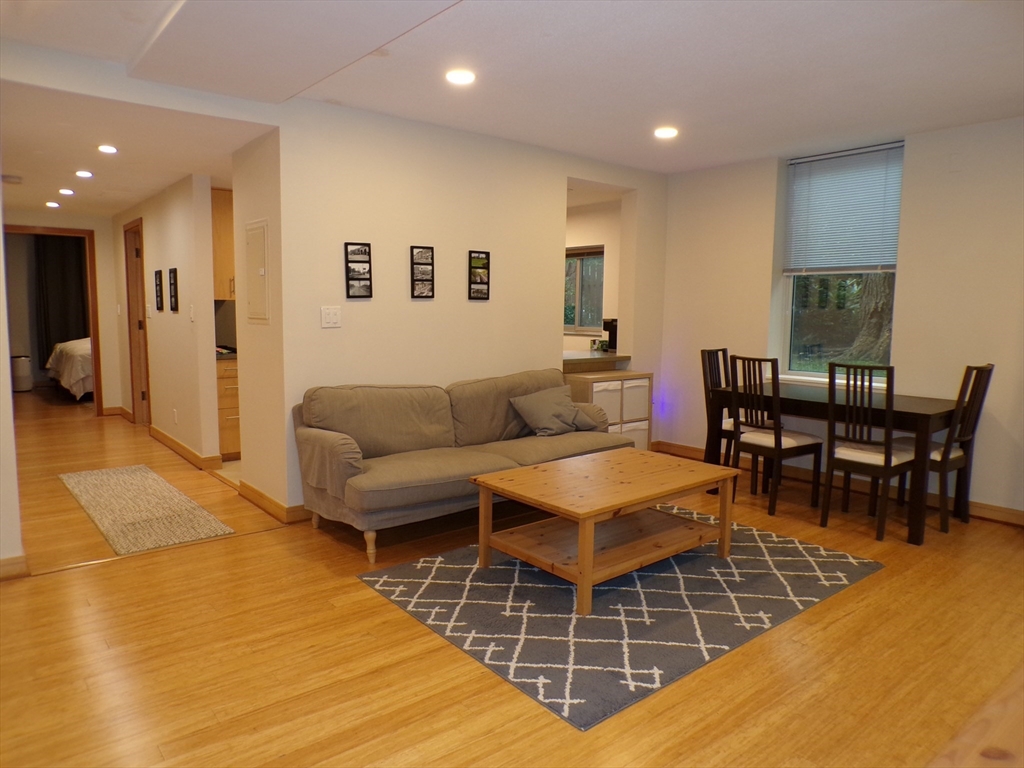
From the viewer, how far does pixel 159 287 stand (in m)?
6.34

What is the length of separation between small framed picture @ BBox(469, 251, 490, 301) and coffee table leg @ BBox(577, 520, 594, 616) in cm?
229

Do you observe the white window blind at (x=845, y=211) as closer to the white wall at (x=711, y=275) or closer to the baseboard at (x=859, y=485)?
the white wall at (x=711, y=275)

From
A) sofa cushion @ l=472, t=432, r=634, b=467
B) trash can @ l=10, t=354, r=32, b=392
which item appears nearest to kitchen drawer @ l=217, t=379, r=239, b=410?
sofa cushion @ l=472, t=432, r=634, b=467

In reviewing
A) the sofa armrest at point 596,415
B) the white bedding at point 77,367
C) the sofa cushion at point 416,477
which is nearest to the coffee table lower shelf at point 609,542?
the sofa cushion at point 416,477

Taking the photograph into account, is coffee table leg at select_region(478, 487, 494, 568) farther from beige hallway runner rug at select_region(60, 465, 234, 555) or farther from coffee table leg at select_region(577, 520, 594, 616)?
beige hallway runner rug at select_region(60, 465, 234, 555)

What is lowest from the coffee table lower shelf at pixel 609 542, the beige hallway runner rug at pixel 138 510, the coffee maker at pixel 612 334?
the beige hallway runner rug at pixel 138 510

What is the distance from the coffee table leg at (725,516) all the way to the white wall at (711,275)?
2.23 metres

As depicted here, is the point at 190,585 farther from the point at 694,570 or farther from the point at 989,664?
the point at 989,664

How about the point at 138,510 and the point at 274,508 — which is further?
the point at 138,510

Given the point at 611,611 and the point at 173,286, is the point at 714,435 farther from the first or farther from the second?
the point at 173,286

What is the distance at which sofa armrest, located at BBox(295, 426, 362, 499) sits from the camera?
3553mm

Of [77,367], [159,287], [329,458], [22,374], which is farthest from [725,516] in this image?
[22,374]

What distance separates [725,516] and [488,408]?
169cm

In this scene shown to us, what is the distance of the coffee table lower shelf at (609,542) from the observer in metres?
3.09
